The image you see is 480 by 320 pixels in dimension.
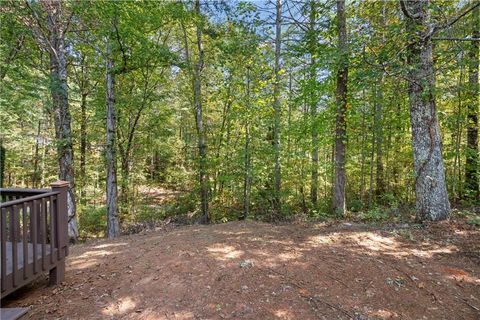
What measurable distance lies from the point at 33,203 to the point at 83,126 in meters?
8.70

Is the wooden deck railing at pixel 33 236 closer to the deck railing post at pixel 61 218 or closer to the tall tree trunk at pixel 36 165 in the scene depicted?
the deck railing post at pixel 61 218

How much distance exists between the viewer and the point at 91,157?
1162cm

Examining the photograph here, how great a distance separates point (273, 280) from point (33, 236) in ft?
8.61

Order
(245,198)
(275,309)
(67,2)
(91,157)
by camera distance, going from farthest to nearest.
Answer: (91,157) < (245,198) < (67,2) < (275,309)

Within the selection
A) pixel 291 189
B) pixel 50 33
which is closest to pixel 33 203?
pixel 50 33

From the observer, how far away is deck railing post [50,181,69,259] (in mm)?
3293

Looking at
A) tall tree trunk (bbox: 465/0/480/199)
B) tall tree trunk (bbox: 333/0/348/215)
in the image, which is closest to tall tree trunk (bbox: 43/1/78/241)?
tall tree trunk (bbox: 333/0/348/215)

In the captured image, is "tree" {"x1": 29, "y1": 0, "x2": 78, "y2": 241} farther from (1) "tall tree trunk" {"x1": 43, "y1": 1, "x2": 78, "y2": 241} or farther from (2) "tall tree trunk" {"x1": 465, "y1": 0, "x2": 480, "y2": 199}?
(2) "tall tree trunk" {"x1": 465, "y1": 0, "x2": 480, "y2": 199}

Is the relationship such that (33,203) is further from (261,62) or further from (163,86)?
(163,86)

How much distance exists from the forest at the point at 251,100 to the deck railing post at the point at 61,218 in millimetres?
4072

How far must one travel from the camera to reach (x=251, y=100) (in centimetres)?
857

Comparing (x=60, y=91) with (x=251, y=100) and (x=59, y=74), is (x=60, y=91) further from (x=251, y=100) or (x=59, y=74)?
(x=251, y=100)

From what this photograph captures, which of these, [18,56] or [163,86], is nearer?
[18,56]

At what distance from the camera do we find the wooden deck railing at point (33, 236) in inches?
106
